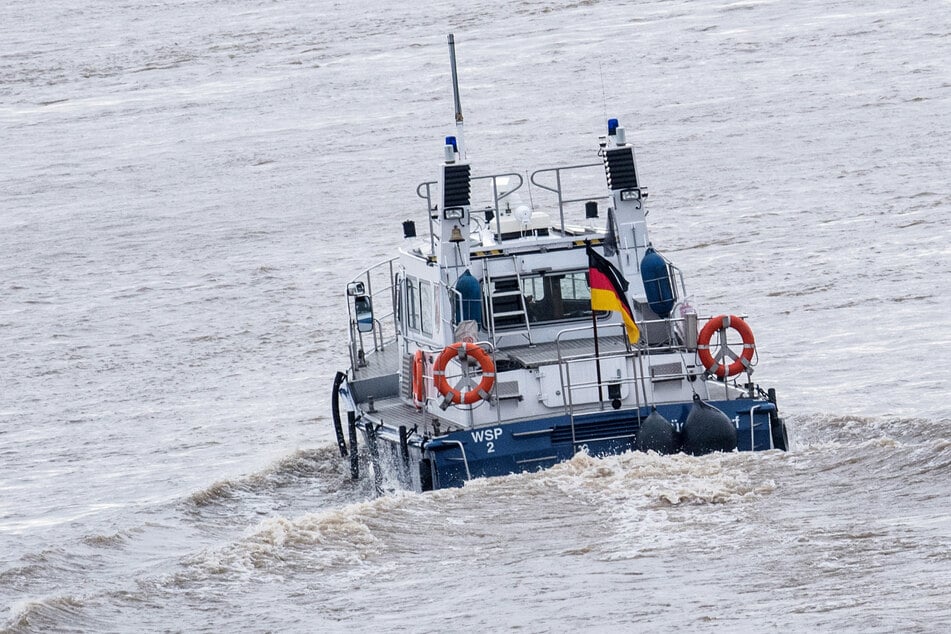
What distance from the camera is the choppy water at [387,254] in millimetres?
13289

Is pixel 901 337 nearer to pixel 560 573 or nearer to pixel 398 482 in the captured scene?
pixel 398 482

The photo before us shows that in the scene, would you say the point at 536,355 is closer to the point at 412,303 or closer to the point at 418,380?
the point at 418,380

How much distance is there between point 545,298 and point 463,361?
2160 millimetres

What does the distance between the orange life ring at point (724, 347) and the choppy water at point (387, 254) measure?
1383 mm

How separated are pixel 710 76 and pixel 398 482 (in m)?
35.5

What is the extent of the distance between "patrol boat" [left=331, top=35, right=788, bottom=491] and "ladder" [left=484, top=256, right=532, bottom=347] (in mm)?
16

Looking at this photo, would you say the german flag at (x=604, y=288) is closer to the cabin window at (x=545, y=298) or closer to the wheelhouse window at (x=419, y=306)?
the cabin window at (x=545, y=298)

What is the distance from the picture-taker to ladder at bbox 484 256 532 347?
733 inches

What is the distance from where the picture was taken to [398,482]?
59.0 feet

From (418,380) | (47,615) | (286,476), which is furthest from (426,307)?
(47,615)

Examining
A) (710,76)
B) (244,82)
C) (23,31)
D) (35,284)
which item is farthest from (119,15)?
(35,284)

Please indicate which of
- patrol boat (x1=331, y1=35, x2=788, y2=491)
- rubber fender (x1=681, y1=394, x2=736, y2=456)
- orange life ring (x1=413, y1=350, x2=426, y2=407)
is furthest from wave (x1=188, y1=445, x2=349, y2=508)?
rubber fender (x1=681, y1=394, x2=736, y2=456)

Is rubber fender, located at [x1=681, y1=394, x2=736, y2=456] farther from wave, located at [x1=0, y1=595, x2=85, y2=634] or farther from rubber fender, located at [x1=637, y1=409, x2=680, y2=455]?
wave, located at [x1=0, y1=595, x2=85, y2=634]

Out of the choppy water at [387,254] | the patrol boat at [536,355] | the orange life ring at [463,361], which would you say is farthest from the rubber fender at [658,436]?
the orange life ring at [463,361]
